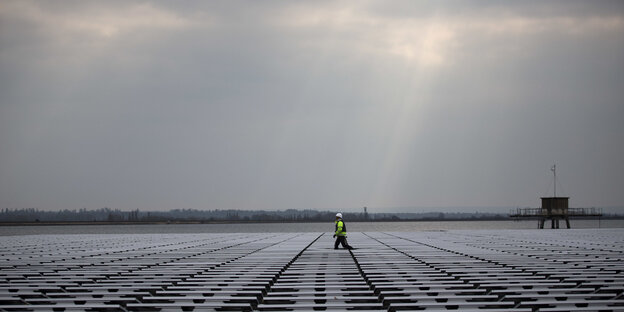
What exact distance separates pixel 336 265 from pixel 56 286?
10.0 m

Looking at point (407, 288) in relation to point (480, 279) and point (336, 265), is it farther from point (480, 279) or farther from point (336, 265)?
point (336, 265)

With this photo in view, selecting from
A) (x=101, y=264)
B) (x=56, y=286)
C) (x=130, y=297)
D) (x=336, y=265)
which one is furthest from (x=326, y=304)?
(x=101, y=264)

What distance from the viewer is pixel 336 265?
25.0 meters

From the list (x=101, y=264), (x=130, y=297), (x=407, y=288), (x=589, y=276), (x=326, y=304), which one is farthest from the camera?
(x=101, y=264)

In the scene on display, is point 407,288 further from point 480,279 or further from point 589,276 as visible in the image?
point 589,276

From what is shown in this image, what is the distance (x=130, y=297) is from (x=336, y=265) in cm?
1061

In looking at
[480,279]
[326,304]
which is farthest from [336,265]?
[326,304]

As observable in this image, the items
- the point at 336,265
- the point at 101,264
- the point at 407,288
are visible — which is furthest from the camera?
the point at 101,264

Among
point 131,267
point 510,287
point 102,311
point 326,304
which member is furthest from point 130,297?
point 131,267

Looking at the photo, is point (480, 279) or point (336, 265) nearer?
point (480, 279)

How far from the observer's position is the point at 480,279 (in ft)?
61.0

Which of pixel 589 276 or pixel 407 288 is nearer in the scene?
pixel 407 288

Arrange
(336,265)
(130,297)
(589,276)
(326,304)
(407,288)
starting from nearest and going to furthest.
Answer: (326,304) < (130,297) < (407,288) < (589,276) < (336,265)

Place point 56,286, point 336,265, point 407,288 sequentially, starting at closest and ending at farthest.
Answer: point 407,288 → point 56,286 → point 336,265
